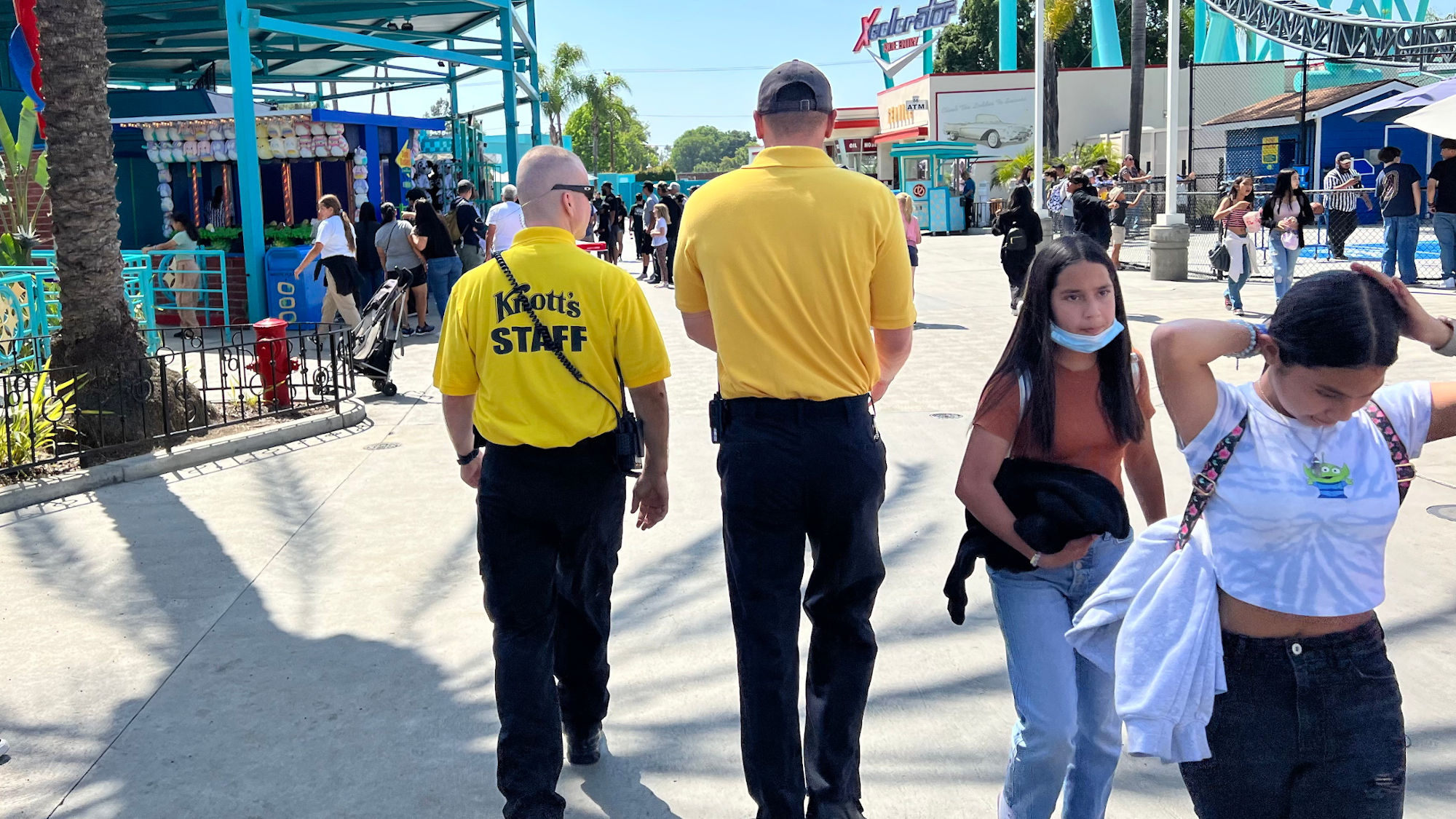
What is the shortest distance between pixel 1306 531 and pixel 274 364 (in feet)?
30.5

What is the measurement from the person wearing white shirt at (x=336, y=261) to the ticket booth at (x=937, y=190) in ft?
80.4

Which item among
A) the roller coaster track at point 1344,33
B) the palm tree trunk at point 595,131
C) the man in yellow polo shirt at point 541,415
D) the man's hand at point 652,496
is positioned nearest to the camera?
the man in yellow polo shirt at point 541,415

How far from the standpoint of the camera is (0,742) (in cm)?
416

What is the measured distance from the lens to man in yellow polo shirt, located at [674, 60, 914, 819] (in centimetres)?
334

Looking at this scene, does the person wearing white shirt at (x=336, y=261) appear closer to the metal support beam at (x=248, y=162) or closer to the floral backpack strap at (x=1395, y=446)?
the metal support beam at (x=248, y=162)

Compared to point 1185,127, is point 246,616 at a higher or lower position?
lower

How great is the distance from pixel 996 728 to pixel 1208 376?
2086 mm

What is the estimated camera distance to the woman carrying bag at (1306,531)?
243 centimetres

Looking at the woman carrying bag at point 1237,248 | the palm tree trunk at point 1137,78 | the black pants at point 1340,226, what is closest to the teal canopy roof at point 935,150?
the palm tree trunk at point 1137,78

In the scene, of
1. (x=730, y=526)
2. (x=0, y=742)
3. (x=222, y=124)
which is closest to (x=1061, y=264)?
(x=730, y=526)

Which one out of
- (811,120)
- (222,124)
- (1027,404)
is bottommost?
(1027,404)

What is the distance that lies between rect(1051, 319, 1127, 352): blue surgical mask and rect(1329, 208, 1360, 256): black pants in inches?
734

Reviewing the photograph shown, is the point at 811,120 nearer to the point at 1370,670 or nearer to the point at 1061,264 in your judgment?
the point at 1061,264

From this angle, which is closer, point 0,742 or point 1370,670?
point 1370,670
